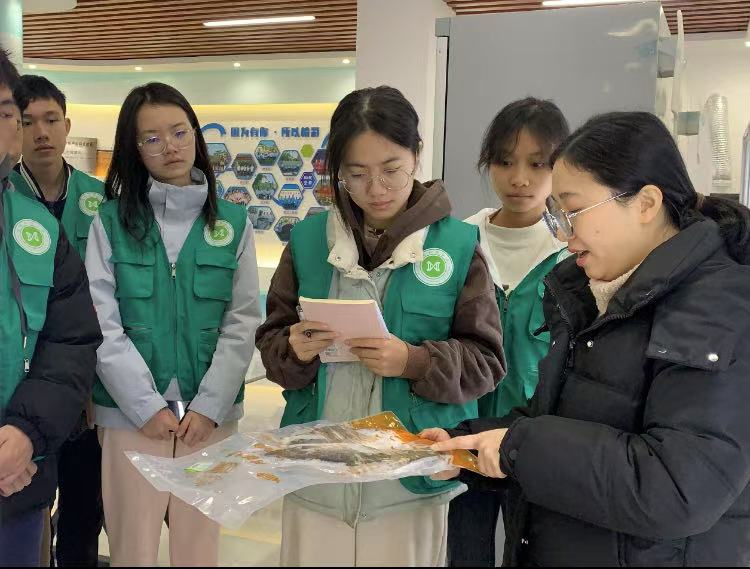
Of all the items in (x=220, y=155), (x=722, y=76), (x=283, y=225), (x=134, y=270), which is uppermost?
(x=722, y=76)

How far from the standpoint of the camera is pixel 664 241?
3.62 ft

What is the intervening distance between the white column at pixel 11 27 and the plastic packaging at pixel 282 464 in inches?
41.6

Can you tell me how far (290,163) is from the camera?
6.94 m

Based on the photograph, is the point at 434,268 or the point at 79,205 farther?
the point at 79,205

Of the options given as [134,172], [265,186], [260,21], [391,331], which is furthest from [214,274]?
[265,186]

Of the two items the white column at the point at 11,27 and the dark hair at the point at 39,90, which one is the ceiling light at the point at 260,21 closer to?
the dark hair at the point at 39,90

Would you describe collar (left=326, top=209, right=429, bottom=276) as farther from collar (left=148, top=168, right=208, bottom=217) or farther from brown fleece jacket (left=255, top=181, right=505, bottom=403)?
collar (left=148, top=168, right=208, bottom=217)

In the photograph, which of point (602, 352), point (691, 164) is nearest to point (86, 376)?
point (602, 352)

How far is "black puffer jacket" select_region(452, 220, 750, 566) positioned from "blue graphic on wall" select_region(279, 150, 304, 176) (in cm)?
601

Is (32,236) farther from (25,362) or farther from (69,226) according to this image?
(69,226)

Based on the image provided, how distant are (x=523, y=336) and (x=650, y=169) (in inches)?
32.8

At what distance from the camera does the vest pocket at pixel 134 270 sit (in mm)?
2006

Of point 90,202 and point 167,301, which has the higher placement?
point 90,202

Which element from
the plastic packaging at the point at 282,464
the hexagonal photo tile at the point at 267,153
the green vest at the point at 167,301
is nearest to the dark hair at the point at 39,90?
the green vest at the point at 167,301
